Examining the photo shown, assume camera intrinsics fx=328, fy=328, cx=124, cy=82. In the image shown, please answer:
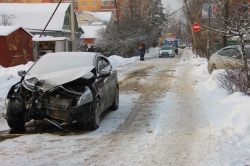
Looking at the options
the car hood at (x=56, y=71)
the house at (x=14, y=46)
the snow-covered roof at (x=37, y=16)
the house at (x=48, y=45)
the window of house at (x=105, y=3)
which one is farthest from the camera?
the window of house at (x=105, y=3)

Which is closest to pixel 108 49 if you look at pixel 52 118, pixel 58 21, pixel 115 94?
pixel 58 21

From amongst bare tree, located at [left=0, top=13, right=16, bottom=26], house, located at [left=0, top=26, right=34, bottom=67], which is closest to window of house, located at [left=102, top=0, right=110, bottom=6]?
bare tree, located at [left=0, top=13, right=16, bottom=26]

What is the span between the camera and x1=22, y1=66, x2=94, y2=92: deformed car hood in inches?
244

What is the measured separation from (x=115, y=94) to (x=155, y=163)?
4.09 m

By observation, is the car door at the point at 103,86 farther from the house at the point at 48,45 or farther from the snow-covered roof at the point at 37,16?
the snow-covered roof at the point at 37,16

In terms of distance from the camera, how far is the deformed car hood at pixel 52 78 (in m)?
6.21

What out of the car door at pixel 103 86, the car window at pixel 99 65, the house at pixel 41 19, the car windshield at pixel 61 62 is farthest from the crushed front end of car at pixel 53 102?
the house at pixel 41 19

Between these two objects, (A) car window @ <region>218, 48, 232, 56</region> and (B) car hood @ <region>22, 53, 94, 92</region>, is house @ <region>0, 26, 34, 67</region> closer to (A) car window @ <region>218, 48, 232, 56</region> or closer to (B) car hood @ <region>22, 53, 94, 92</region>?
(B) car hood @ <region>22, 53, 94, 92</region>

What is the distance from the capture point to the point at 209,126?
6.71 m

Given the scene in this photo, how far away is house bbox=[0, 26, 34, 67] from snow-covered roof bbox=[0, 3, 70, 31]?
18918mm

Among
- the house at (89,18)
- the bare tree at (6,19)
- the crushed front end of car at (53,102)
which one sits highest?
the house at (89,18)

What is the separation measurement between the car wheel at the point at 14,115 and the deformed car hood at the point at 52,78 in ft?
1.28

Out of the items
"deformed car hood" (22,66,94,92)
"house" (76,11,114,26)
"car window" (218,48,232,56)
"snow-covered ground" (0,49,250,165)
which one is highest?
"house" (76,11,114,26)

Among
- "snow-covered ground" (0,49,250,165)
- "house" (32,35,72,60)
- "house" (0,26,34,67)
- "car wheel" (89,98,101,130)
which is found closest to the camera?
"snow-covered ground" (0,49,250,165)
